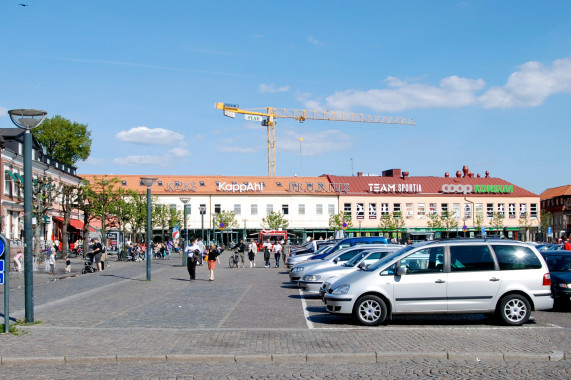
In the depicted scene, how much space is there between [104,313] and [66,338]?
4116mm

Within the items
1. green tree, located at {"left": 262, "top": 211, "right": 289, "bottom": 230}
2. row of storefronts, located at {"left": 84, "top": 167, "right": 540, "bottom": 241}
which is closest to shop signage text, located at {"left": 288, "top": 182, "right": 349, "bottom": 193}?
row of storefronts, located at {"left": 84, "top": 167, "right": 540, "bottom": 241}

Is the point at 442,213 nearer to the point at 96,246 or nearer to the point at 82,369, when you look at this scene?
the point at 96,246

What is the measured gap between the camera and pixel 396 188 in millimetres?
93000

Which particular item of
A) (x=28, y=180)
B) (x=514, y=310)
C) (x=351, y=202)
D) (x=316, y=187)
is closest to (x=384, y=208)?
(x=351, y=202)

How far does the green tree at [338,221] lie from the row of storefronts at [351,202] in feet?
5.29

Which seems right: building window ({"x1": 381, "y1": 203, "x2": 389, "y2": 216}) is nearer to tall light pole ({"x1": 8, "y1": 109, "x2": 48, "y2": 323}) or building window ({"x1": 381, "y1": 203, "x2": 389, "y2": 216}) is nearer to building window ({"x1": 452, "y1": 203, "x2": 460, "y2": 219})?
building window ({"x1": 452, "y1": 203, "x2": 460, "y2": 219})

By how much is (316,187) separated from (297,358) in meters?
83.0

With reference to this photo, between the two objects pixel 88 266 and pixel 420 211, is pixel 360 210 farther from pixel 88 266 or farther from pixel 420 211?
pixel 88 266

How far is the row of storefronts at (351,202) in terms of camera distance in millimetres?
90125

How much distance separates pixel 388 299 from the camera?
1305 centimetres

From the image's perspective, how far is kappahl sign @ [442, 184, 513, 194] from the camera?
93.8 meters

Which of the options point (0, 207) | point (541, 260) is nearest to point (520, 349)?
point (541, 260)

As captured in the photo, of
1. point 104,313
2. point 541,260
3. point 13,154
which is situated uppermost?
point 13,154

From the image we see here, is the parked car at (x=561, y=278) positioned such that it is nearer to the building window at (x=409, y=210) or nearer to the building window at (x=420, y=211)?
the building window at (x=409, y=210)
